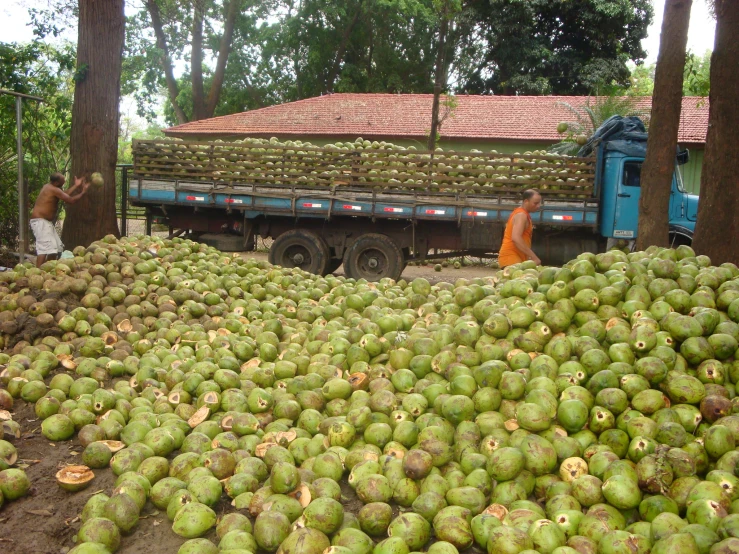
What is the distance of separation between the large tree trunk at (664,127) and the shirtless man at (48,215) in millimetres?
8789

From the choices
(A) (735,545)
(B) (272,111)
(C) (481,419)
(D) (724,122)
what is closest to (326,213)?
(D) (724,122)

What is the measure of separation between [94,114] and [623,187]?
9541mm

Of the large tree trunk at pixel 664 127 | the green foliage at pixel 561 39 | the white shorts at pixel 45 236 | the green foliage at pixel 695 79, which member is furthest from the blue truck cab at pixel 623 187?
the green foliage at pixel 561 39

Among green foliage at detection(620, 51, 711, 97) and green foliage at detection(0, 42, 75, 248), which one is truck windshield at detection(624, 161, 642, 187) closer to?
green foliage at detection(620, 51, 711, 97)

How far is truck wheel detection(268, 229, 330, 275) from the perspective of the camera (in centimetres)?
1279

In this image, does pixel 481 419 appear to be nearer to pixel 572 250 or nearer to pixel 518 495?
pixel 518 495

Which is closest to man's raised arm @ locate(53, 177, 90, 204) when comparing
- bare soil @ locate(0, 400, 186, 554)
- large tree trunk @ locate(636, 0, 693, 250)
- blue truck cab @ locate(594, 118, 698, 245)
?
bare soil @ locate(0, 400, 186, 554)

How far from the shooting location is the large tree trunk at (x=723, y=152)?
301 inches

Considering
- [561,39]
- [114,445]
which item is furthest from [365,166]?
[561,39]

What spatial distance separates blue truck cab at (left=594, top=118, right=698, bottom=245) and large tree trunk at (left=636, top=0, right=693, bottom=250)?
262 cm

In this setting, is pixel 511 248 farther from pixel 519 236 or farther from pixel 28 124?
pixel 28 124

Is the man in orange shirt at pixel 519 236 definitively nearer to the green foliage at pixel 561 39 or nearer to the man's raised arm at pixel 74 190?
the man's raised arm at pixel 74 190

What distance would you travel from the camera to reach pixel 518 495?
2889 millimetres

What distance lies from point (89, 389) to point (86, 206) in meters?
7.44
